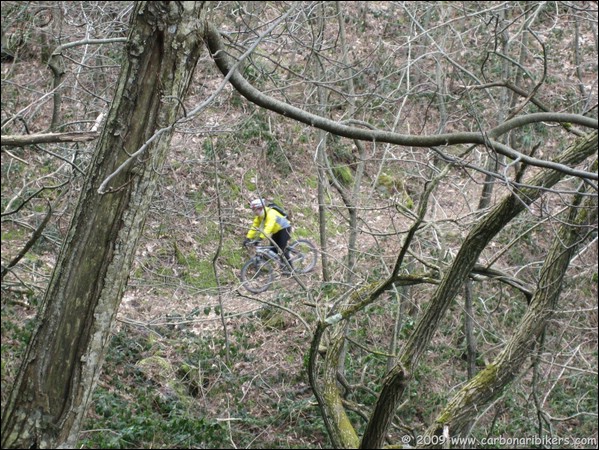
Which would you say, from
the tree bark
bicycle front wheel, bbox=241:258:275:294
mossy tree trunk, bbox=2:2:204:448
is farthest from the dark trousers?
mossy tree trunk, bbox=2:2:204:448

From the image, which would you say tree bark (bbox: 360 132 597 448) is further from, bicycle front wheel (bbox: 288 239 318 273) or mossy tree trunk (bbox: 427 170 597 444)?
bicycle front wheel (bbox: 288 239 318 273)

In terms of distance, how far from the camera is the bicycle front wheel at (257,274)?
10.3 metres

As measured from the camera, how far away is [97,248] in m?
2.78

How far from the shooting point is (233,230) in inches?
467

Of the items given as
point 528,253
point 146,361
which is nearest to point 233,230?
point 146,361

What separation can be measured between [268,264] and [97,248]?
8132 mm

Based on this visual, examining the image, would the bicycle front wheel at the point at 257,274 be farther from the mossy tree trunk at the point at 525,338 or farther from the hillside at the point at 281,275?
the mossy tree trunk at the point at 525,338

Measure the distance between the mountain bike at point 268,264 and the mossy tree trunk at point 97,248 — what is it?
6.79 meters

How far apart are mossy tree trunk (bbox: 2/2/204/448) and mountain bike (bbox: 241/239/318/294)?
22.3ft

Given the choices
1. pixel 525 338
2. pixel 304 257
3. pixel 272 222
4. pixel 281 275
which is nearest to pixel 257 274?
pixel 281 275

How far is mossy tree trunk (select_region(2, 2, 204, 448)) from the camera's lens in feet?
8.93

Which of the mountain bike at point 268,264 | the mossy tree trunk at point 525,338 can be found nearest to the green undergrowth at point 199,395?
the mountain bike at point 268,264

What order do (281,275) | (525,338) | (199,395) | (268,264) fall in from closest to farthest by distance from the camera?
(525,338), (199,395), (281,275), (268,264)

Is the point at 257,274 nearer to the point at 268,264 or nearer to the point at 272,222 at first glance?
the point at 268,264
